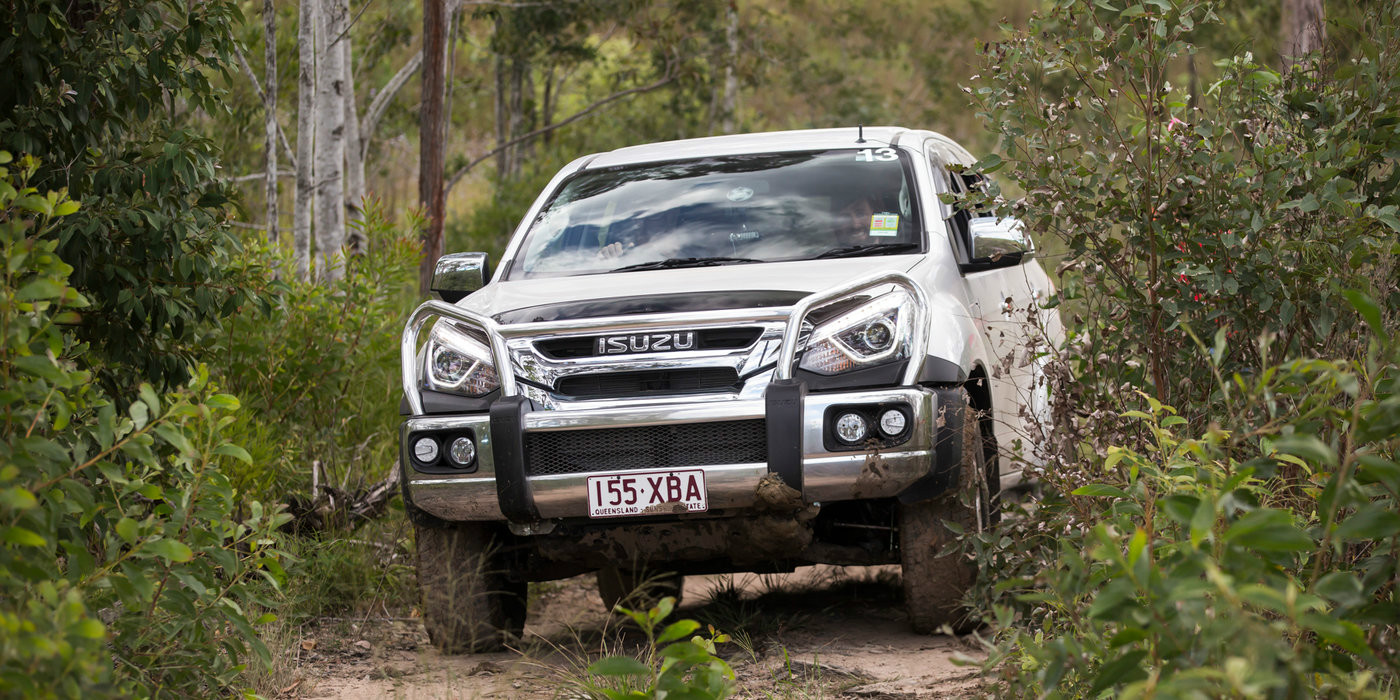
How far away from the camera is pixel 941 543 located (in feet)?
14.7

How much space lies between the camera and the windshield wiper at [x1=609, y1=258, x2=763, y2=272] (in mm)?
5055

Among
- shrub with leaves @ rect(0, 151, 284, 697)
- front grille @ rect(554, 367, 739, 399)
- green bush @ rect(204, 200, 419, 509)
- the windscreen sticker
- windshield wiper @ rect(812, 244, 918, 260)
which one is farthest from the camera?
green bush @ rect(204, 200, 419, 509)

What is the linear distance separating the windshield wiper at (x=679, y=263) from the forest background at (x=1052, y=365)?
3.41ft

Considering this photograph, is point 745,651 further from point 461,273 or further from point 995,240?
point 461,273

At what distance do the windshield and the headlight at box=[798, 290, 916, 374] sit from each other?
734 mm

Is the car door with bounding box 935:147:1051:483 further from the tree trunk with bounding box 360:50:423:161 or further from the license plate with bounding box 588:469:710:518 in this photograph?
the tree trunk with bounding box 360:50:423:161

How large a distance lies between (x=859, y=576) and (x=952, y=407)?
7.27 feet

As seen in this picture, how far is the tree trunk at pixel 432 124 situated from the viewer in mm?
9508

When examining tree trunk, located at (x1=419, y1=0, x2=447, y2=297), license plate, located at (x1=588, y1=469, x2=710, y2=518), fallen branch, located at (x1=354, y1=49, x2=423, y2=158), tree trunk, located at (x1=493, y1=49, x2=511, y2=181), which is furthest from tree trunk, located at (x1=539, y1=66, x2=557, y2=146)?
license plate, located at (x1=588, y1=469, x2=710, y2=518)

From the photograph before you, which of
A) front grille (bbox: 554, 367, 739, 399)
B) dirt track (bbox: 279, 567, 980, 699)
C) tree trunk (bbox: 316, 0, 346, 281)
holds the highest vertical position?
tree trunk (bbox: 316, 0, 346, 281)

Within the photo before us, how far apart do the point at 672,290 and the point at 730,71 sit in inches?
649

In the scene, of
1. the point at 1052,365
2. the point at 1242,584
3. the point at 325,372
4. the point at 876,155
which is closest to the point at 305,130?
the point at 325,372

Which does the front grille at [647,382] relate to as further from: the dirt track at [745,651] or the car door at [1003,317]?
the car door at [1003,317]

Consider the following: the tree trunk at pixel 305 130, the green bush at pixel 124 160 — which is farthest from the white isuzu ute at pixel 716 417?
the tree trunk at pixel 305 130
